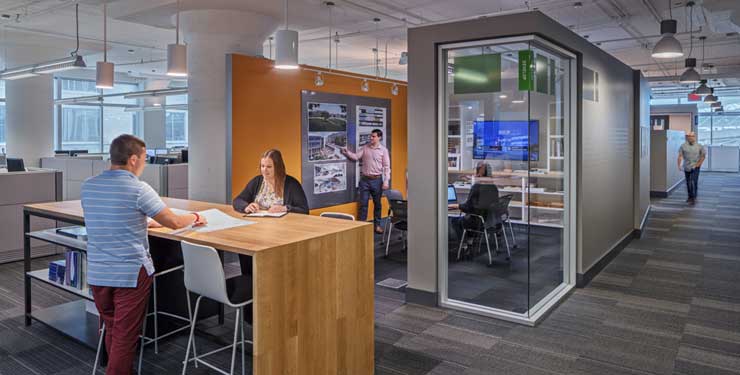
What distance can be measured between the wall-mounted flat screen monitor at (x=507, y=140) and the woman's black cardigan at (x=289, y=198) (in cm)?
153

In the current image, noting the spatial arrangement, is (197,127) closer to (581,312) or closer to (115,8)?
(115,8)

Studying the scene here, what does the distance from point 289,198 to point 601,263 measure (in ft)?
12.8

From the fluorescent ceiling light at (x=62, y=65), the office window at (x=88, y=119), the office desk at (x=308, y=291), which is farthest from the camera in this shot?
the office window at (x=88, y=119)

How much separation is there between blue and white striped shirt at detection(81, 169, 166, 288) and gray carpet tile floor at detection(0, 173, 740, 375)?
986 millimetres

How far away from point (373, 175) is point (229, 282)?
5175 mm

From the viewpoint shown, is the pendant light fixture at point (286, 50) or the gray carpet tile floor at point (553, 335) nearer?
the gray carpet tile floor at point (553, 335)

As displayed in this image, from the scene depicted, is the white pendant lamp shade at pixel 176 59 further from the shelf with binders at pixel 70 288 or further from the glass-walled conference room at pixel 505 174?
the glass-walled conference room at pixel 505 174

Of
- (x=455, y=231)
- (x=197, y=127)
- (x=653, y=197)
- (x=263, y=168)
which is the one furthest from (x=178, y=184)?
(x=653, y=197)

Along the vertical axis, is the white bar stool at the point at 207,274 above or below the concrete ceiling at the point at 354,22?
below

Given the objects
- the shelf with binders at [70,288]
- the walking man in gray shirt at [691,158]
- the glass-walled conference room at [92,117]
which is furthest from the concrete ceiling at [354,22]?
the glass-walled conference room at [92,117]

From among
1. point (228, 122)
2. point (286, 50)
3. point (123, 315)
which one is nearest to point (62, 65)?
point (228, 122)

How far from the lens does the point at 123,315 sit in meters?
2.89

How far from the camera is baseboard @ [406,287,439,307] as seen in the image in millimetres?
4797

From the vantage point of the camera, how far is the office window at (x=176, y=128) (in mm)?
19814
